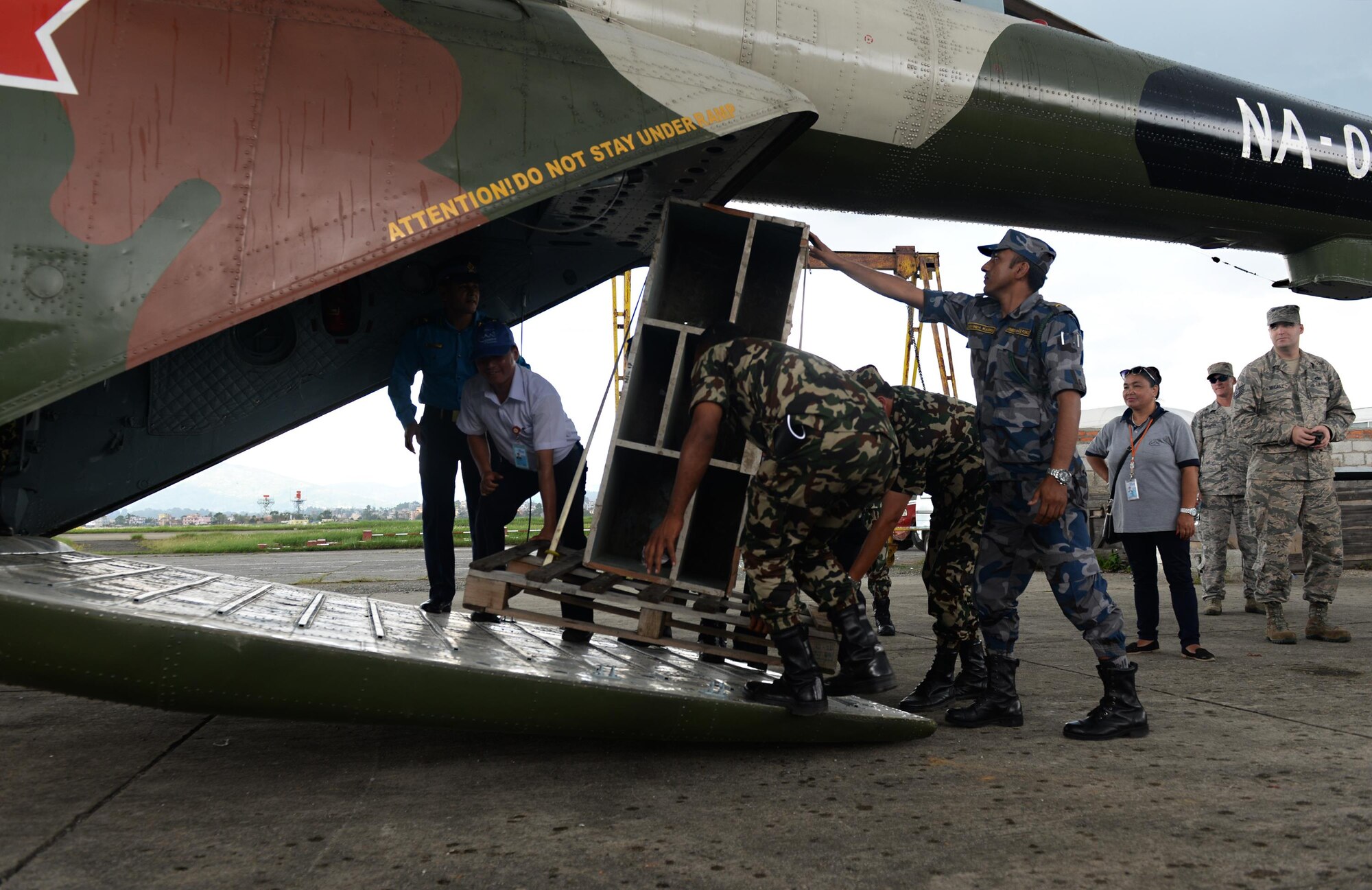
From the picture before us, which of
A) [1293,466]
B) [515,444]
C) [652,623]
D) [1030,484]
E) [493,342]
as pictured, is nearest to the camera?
[1030,484]

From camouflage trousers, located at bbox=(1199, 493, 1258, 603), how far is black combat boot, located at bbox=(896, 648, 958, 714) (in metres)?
4.59

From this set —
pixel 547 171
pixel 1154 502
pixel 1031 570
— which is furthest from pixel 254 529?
pixel 1031 570

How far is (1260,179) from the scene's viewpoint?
5914mm

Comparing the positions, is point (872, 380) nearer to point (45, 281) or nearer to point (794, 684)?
point (794, 684)

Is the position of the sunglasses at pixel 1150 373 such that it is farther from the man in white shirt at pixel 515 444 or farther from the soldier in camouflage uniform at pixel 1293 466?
the man in white shirt at pixel 515 444

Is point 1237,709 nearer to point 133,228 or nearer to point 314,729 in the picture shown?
point 314,729

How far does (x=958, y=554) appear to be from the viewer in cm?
387

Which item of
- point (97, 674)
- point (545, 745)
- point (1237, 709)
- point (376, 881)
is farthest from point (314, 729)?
point (1237, 709)

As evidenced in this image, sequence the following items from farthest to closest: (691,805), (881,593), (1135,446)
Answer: (881,593) < (1135,446) < (691,805)

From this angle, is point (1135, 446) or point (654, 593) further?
point (1135, 446)

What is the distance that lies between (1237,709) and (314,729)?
3.79 m

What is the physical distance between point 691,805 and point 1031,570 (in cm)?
182

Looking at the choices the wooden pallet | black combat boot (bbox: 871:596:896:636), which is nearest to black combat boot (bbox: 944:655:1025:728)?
the wooden pallet

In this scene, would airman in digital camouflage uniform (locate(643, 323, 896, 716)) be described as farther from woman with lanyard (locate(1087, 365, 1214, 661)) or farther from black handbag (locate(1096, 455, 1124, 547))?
black handbag (locate(1096, 455, 1124, 547))
